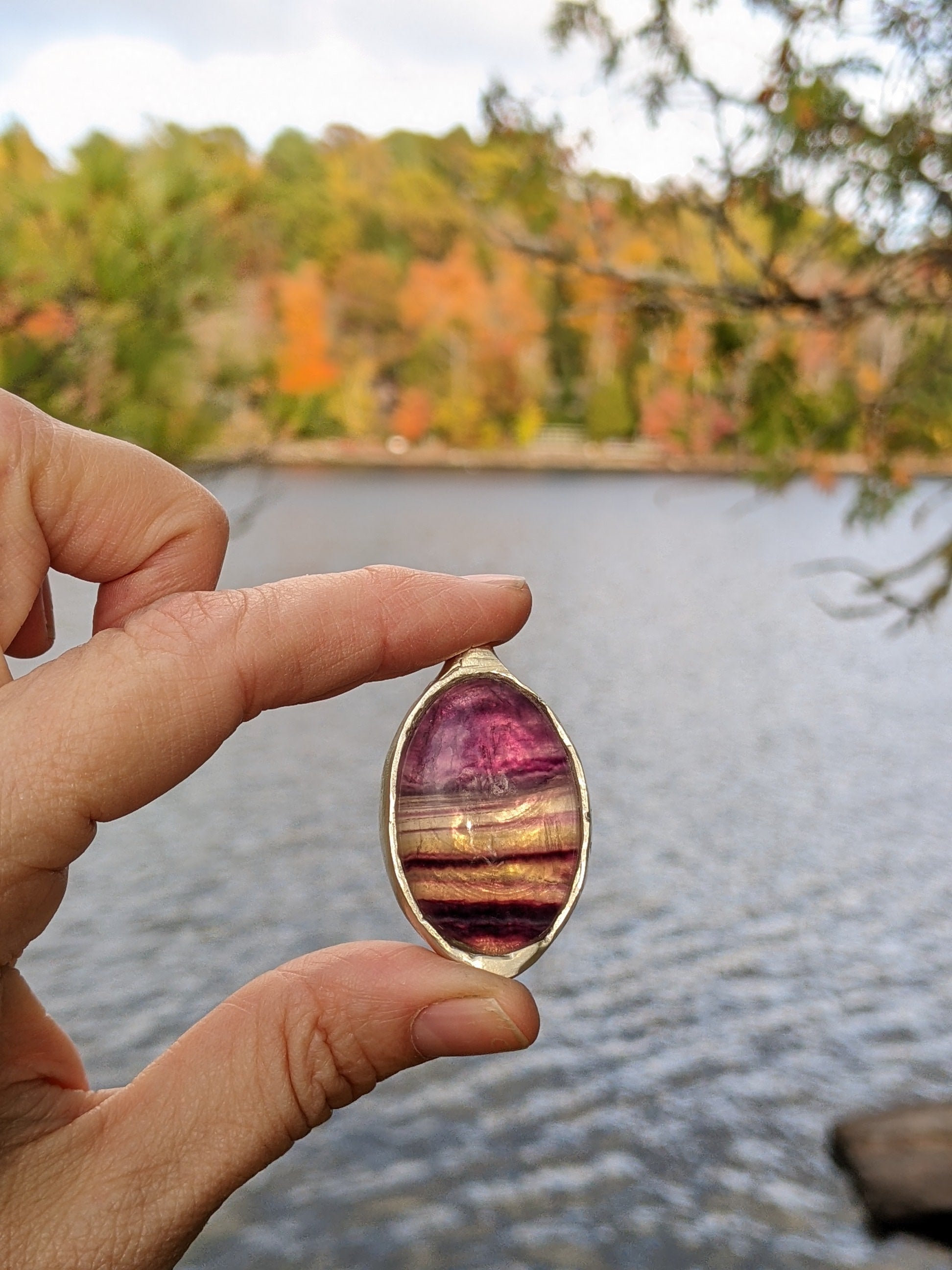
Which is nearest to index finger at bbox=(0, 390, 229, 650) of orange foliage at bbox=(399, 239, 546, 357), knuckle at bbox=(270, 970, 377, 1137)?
knuckle at bbox=(270, 970, 377, 1137)

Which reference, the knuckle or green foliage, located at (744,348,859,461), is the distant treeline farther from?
the knuckle

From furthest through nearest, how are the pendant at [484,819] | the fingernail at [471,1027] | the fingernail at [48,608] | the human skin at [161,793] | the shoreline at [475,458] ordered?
1. the shoreline at [475,458]
2. the pendant at [484,819]
3. the fingernail at [471,1027]
4. the fingernail at [48,608]
5. the human skin at [161,793]

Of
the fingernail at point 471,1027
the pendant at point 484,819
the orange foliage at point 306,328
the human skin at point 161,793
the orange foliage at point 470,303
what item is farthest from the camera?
the orange foliage at point 470,303

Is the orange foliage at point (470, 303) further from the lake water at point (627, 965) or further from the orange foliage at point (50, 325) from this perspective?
the orange foliage at point (50, 325)

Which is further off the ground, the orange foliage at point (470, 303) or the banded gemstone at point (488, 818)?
the orange foliage at point (470, 303)

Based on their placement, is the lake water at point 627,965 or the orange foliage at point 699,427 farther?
the lake water at point 627,965

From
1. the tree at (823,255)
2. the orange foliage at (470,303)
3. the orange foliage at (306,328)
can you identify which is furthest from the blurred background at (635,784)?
the orange foliage at (470,303)

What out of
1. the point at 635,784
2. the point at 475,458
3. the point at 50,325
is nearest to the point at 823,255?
the point at 50,325
